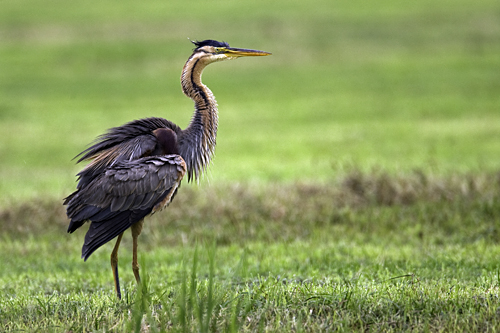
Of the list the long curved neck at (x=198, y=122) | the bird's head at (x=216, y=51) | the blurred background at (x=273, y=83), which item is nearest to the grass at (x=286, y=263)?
the long curved neck at (x=198, y=122)

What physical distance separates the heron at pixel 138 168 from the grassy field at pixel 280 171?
0.59 m

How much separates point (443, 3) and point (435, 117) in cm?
2419

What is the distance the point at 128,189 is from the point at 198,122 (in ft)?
3.64

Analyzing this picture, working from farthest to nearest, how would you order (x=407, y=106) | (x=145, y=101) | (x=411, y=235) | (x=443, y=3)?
(x=443, y=3), (x=145, y=101), (x=407, y=106), (x=411, y=235)

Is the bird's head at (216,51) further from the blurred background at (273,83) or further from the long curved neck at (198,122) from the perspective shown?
the blurred background at (273,83)

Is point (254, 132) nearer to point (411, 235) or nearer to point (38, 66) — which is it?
point (411, 235)

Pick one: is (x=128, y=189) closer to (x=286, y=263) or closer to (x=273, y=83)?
(x=286, y=263)

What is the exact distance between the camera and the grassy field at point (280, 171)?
16.6ft

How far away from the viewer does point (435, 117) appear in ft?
61.5

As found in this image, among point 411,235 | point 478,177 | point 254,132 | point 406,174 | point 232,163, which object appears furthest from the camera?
point 254,132

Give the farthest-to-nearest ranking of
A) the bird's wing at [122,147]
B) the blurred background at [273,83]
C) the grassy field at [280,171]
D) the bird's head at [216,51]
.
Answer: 1. the blurred background at [273,83]
2. the bird's head at [216,51]
3. the bird's wing at [122,147]
4. the grassy field at [280,171]

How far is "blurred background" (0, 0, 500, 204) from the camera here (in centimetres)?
1460

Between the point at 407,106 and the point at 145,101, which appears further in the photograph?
the point at 145,101

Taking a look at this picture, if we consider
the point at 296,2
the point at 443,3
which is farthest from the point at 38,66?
the point at 443,3
